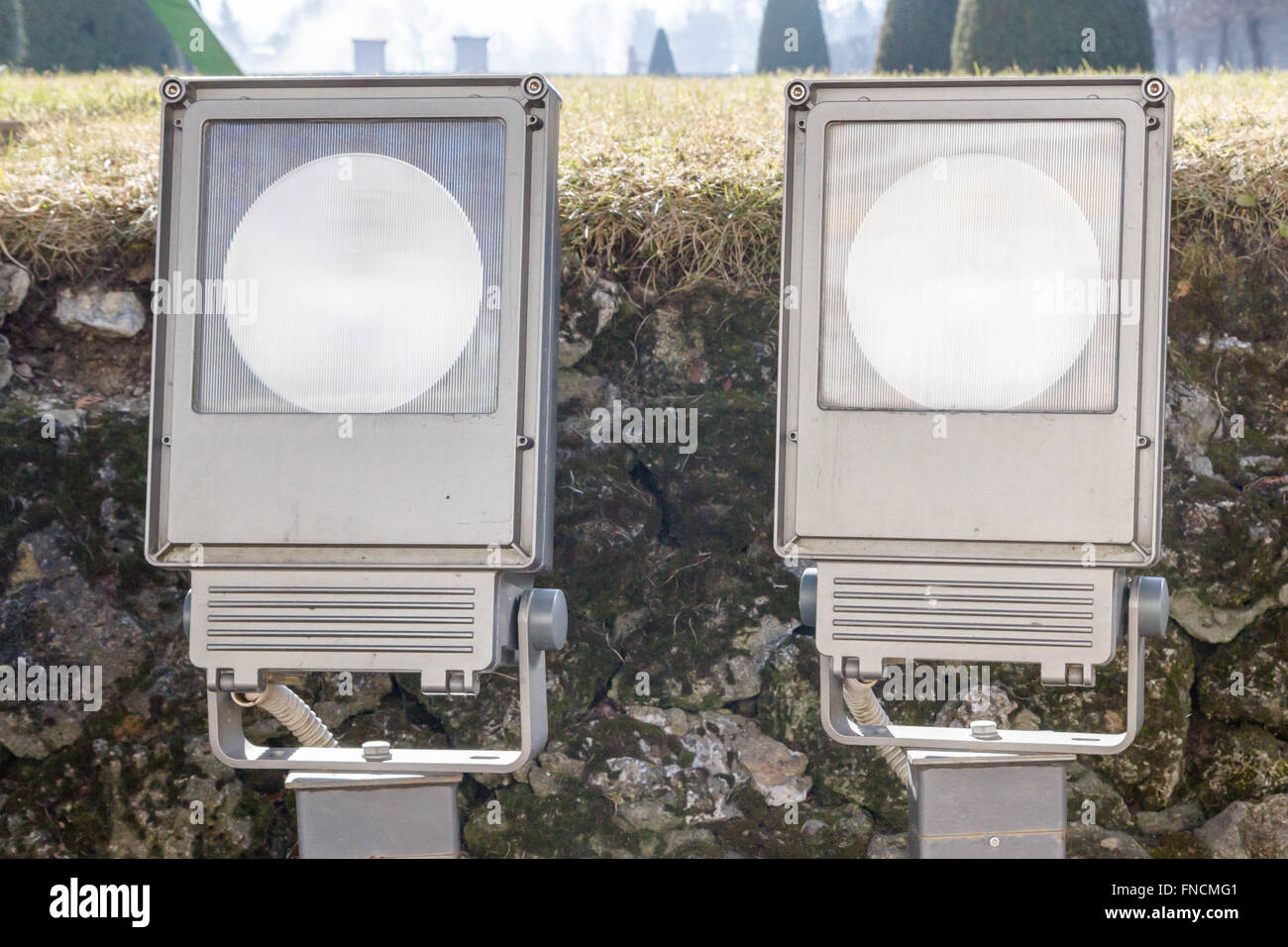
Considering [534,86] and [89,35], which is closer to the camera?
[534,86]

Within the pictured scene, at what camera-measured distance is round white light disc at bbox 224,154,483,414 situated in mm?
1580

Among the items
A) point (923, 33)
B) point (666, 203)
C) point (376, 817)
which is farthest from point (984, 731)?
point (923, 33)

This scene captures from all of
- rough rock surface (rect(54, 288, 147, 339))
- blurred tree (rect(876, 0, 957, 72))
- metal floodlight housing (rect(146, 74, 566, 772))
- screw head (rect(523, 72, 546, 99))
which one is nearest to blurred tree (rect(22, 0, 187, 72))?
blurred tree (rect(876, 0, 957, 72))

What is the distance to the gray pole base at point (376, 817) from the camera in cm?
163

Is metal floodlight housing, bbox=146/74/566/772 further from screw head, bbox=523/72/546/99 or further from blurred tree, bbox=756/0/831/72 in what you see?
blurred tree, bbox=756/0/831/72

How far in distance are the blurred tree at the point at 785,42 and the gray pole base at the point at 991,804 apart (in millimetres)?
8840

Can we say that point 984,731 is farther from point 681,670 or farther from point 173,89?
point 173,89

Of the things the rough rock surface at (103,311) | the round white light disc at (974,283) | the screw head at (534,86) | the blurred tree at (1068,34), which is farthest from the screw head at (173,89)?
the blurred tree at (1068,34)

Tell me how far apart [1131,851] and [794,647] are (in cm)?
74

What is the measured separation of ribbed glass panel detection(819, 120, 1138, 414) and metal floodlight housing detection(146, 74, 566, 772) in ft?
1.42

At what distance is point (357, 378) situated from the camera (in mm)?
1585

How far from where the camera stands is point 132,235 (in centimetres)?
236

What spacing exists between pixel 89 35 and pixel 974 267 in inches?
318

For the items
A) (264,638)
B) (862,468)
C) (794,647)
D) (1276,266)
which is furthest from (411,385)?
(1276,266)
